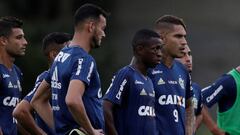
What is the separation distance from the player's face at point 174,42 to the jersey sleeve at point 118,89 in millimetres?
860

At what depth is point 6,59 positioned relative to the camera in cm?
1239

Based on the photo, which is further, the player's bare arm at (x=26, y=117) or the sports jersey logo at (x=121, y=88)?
the player's bare arm at (x=26, y=117)

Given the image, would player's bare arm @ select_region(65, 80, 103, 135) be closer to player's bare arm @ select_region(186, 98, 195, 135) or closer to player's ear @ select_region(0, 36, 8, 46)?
player's bare arm @ select_region(186, 98, 195, 135)

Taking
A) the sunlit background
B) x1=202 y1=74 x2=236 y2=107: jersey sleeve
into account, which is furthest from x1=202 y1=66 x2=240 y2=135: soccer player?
the sunlit background

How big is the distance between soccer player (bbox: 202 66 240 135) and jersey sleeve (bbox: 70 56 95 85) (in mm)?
2736

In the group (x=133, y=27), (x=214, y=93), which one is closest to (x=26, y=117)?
(x=214, y=93)

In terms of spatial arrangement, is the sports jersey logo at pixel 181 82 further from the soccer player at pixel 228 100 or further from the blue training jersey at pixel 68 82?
the blue training jersey at pixel 68 82

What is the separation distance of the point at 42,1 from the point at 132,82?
14.8 metres

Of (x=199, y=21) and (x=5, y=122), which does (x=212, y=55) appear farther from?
(x=5, y=122)

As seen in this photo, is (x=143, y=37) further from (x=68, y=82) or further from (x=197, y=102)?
(x=197, y=102)

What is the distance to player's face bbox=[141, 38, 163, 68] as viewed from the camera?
1121 cm

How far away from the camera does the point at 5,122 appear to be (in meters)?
12.1

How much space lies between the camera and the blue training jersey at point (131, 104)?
1105 centimetres

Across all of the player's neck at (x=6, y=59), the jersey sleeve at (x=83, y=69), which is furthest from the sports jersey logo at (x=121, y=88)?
the player's neck at (x=6, y=59)
